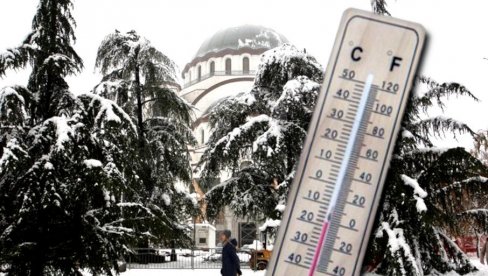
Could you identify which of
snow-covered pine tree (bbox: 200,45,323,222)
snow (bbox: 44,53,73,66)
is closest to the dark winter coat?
snow-covered pine tree (bbox: 200,45,323,222)

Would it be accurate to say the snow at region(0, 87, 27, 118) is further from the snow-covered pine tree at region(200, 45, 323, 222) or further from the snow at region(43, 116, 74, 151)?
the snow-covered pine tree at region(200, 45, 323, 222)

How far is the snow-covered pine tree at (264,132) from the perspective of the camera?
11461 millimetres

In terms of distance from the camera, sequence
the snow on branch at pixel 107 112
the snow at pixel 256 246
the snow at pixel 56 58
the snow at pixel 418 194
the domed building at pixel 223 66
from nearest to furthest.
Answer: the snow at pixel 418 194
the snow on branch at pixel 107 112
the snow at pixel 56 58
the snow at pixel 256 246
the domed building at pixel 223 66

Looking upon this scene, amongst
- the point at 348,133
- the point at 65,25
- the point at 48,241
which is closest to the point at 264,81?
the point at 65,25

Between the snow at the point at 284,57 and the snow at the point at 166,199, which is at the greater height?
the snow at the point at 284,57

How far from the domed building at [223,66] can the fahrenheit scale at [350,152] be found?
44015mm

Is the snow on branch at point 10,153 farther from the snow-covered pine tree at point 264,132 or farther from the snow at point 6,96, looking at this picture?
the snow-covered pine tree at point 264,132

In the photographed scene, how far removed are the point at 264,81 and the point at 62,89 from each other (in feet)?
20.4

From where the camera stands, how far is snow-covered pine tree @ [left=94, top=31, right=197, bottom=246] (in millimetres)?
16859

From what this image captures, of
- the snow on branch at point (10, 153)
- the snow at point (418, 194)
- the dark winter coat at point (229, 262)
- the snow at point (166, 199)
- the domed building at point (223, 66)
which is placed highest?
the domed building at point (223, 66)

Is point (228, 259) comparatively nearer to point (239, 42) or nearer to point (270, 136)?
point (270, 136)

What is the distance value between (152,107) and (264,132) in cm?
676

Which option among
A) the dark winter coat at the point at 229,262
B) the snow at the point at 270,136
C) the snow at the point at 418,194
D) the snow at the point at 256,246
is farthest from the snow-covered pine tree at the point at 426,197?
the snow at the point at 256,246

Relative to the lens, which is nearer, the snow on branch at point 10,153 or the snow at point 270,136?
the snow on branch at point 10,153
